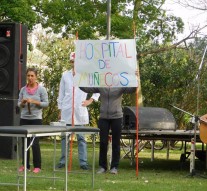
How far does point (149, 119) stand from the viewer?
13688 mm

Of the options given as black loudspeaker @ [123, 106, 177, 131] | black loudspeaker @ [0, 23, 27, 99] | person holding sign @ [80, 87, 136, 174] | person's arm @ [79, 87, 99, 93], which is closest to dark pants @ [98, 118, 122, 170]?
person holding sign @ [80, 87, 136, 174]

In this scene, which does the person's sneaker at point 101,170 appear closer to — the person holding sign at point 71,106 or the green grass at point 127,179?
the green grass at point 127,179

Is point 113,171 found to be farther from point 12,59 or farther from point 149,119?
point 12,59

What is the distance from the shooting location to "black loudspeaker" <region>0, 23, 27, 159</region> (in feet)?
47.9

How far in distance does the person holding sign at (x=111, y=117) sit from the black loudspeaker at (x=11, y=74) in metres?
2.86

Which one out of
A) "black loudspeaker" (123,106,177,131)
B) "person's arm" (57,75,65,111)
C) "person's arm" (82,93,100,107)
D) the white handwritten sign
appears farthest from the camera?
"black loudspeaker" (123,106,177,131)

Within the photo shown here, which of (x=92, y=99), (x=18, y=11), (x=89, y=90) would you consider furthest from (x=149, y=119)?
(x=18, y=11)

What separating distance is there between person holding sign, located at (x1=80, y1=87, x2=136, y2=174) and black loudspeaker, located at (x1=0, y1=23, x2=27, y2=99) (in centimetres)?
283

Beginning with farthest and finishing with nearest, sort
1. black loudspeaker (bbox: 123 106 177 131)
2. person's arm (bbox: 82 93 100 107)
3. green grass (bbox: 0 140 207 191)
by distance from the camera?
black loudspeaker (bbox: 123 106 177 131) → person's arm (bbox: 82 93 100 107) → green grass (bbox: 0 140 207 191)

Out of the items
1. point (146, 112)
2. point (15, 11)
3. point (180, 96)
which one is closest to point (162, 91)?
point (180, 96)

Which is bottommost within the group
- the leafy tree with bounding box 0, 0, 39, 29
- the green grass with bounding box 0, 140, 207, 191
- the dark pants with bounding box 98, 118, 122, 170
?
the green grass with bounding box 0, 140, 207, 191

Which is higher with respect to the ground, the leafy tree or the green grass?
A: the leafy tree

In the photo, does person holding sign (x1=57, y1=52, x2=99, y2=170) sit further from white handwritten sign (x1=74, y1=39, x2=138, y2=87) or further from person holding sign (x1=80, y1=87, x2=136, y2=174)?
white handwritten sign (x1=74, y1=39, x2=138, y2=87)

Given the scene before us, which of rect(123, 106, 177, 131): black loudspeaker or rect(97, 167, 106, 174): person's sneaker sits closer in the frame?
rect(97, 167, 106, 174): person's sneaker
